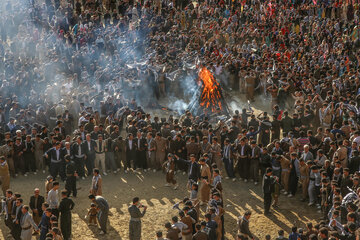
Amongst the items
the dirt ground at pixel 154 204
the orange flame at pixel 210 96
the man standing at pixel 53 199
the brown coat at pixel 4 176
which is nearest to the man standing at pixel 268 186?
the dirt ground at pixel 154 204

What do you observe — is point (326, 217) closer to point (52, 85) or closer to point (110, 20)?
point (52, 85)

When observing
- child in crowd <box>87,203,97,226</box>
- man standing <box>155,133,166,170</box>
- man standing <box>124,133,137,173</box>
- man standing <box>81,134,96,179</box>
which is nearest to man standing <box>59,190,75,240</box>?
child in crowd <box>87,203,97,226</box>

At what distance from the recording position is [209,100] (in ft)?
72.0

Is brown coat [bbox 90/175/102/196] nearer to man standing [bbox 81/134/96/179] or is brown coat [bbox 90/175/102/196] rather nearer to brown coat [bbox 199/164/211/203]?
man standing [bbox 81/134/96/179]

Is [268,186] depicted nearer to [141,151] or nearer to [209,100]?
[141,151]

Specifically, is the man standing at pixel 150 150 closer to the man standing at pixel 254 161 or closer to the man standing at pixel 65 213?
the man standing at pixel 254 161

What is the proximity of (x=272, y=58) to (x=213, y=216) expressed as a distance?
16337 mm

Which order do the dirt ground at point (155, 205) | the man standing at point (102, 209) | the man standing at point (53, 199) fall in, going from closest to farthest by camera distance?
the man standing at point (53, 199), the man standing at point (102, 209), the dirt ground at point (155, 205)

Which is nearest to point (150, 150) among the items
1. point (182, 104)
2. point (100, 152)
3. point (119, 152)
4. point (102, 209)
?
point (119, 152)

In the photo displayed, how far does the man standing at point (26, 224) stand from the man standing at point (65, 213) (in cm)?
86

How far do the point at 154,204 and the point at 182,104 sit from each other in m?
9.11

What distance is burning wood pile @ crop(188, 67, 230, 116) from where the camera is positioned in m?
21.7

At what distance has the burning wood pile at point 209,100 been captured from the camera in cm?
2173

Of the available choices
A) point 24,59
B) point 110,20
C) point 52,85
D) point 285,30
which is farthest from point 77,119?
point 285,30
